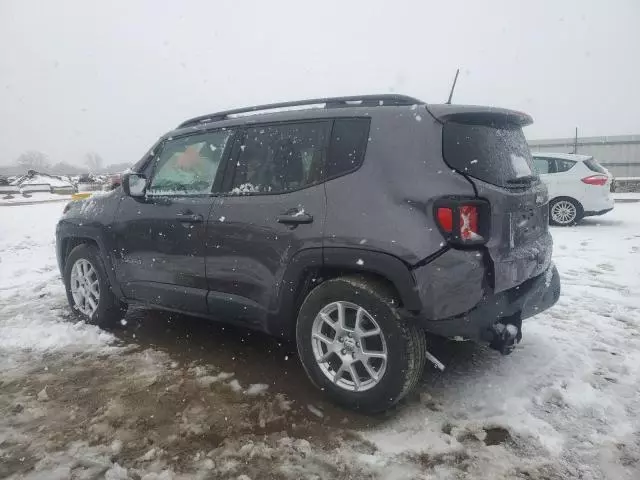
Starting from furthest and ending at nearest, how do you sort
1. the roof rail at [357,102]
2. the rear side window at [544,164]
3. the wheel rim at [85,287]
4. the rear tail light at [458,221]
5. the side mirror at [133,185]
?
the rear side window at [544,164]
the wheel rim at [85,287]
the side mirror at [133,185]
the roof rail at [357,102]
the rear tail light at [458,221]

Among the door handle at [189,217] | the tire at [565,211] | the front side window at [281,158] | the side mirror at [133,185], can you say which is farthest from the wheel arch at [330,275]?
the tire at [565,211]

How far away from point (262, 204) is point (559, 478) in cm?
215

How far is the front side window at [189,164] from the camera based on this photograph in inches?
132

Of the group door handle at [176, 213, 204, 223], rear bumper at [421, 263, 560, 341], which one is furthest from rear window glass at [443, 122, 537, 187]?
door handle at [176, 213, 204, 223]

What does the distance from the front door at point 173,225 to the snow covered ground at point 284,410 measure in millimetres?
497

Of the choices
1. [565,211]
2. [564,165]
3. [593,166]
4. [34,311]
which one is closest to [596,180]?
[593,166]

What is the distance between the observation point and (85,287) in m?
4.23

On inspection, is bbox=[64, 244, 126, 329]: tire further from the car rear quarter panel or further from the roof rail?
the car rear quarter panel

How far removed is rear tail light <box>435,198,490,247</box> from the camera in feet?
7.66

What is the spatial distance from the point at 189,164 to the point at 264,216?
41.4 inches

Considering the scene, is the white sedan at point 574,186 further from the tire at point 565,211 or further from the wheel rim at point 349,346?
the wheel rim at point 349,346

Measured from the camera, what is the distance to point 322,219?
2.64m

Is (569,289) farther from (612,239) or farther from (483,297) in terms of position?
(612,239)

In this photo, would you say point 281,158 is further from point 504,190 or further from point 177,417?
point 177,417
